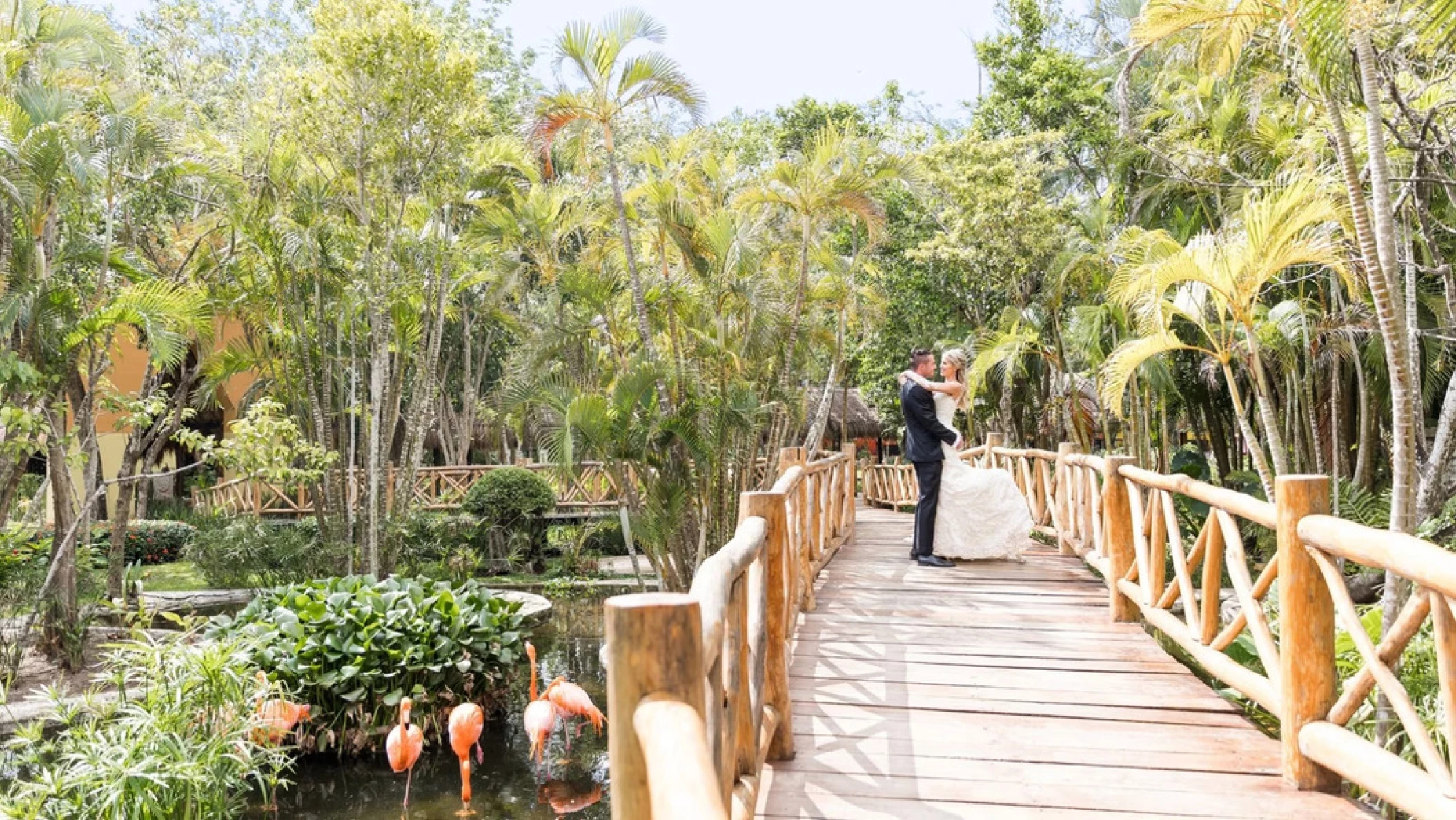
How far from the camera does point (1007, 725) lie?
368 cm

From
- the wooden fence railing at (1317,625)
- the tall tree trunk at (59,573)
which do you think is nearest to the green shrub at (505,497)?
the tall tree trunk at (59,573)

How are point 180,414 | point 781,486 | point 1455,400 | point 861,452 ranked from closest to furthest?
1. point 781,486
2. point 1455,400
3. point 180,414
4. point 861,452

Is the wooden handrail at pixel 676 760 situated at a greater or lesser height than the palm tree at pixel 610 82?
lesser

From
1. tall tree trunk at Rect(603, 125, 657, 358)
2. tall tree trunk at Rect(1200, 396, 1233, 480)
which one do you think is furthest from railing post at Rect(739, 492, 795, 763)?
tall tree trunk at Rect(1200, 396, 1233, 480)

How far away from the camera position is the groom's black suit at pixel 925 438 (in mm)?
6598

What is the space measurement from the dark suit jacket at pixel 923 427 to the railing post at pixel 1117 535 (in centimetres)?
134

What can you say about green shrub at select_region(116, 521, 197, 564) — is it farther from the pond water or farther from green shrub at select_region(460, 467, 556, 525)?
the pond water

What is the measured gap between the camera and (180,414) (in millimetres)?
10344

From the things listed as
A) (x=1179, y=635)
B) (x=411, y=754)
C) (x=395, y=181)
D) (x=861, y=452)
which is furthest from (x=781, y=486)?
(x=861, y=452)

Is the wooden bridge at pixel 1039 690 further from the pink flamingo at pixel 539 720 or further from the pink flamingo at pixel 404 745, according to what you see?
the pink flamingo at pixel 404 745

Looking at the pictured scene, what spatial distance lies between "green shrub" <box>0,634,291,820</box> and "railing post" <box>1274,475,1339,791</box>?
4.12 meters

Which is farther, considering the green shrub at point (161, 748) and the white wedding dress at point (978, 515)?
the white wedding dress at point (978, 515)

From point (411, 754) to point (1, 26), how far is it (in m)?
8.20

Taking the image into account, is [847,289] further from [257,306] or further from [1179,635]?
[1179,635]
